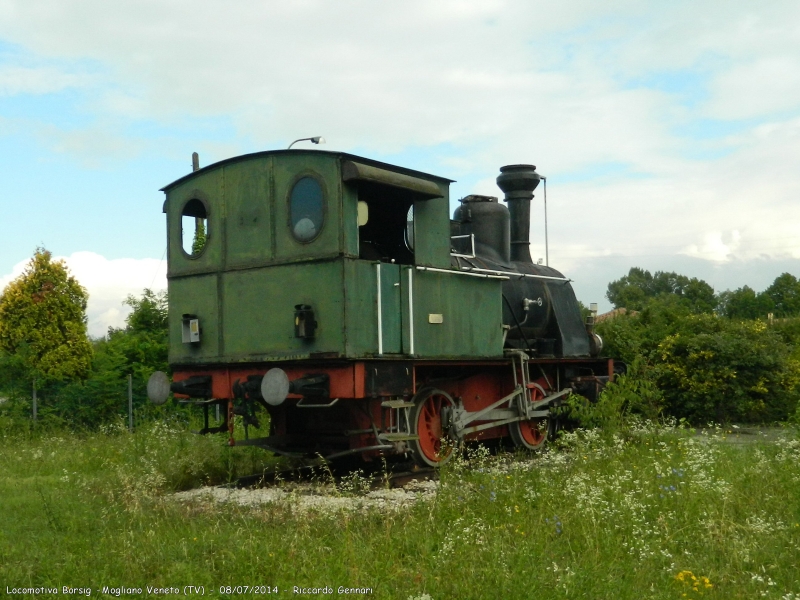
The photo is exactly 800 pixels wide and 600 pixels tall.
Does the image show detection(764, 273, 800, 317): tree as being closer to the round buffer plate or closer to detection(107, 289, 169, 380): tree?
detection(107, 289, 169, 380): tree

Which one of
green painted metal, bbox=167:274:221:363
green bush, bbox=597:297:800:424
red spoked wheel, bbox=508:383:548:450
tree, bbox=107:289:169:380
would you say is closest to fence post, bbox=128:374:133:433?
tree, bbox=107:289:169:380

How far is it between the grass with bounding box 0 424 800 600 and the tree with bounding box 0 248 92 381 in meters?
8.48

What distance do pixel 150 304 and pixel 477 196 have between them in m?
9.23

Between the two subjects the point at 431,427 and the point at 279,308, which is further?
the point at 431,427

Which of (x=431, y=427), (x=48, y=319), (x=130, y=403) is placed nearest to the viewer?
(x=431, y=427)

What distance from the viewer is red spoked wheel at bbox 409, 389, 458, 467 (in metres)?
9.53

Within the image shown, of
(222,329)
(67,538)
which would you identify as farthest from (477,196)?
(67,538)

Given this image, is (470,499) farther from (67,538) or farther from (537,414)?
(537,414)

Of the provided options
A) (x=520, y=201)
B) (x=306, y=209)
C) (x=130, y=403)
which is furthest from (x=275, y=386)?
Result: (x=130, y=403)

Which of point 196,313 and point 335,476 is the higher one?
point 196,313

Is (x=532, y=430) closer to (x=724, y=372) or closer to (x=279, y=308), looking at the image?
(x=279, y=308)

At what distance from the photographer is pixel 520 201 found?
42.8ft

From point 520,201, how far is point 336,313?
5.46 m

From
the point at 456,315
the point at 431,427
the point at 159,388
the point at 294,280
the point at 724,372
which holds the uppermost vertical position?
the point at 294,280
